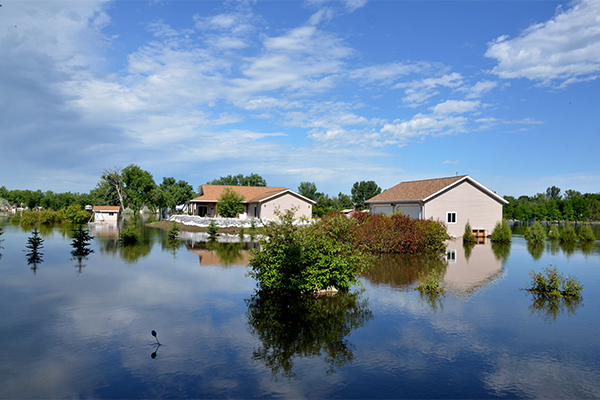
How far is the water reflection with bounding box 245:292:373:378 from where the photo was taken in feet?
25.6

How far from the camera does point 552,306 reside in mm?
12062

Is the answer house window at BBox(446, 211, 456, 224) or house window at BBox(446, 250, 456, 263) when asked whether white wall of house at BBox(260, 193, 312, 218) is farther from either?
house window at BBox(446, 250, 456, 263)

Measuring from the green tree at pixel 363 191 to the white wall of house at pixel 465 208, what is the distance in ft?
141

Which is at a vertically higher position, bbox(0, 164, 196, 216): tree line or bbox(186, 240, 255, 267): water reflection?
bbox(0, 164, 196, 216): tree line

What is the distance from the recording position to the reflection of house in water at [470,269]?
14777 mm

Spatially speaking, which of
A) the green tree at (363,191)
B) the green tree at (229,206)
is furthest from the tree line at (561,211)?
the green tree at (229,206)

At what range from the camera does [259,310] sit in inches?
438

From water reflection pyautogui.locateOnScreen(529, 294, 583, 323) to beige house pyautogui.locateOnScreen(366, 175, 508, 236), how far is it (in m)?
19.8

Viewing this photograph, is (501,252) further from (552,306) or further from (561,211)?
(561,211)

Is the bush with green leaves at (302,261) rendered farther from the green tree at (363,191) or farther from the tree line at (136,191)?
the green tree at (363,191)

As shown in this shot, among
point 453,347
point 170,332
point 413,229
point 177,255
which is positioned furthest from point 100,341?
point 413,229

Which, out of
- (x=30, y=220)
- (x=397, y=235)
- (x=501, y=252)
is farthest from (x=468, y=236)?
(x=30, y=220)

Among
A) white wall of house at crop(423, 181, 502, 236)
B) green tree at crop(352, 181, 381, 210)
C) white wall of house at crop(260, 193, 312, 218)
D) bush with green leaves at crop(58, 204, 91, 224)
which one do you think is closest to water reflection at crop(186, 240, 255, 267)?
white wall of house at crop(423, 181, 502, 236)

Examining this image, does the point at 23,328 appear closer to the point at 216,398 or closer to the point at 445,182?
the point at 216,398
